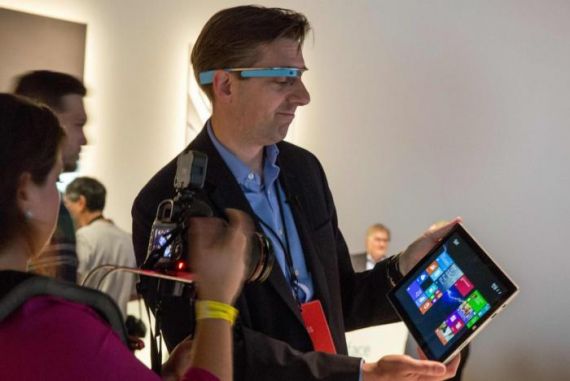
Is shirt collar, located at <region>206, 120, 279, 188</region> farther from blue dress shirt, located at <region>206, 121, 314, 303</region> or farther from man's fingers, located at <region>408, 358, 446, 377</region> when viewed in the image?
man's fingers, located at <region>408, 358, 446, 377</region>

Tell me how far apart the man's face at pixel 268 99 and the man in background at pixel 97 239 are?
222cm

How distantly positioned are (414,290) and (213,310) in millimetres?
649

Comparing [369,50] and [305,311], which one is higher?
[369,50]

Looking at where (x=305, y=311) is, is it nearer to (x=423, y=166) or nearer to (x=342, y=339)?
(x=342, y=339)

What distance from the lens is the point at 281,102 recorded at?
160 cm

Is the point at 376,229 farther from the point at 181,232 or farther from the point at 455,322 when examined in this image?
the point at 181,232

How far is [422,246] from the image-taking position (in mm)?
1634

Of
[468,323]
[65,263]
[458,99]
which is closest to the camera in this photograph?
[468,323]

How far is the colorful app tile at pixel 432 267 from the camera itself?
1509 millimetres

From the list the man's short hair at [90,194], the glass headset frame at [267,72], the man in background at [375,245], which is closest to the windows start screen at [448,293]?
the glass headset frame at [267,72]

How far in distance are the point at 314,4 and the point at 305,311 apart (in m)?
4.16

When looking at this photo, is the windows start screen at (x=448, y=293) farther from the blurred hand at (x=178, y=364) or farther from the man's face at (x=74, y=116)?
the man's face at (x=74, y=116)

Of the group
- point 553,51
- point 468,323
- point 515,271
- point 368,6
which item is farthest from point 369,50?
point 468,323

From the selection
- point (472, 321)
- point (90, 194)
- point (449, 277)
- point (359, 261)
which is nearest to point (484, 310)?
point (472, 321)
